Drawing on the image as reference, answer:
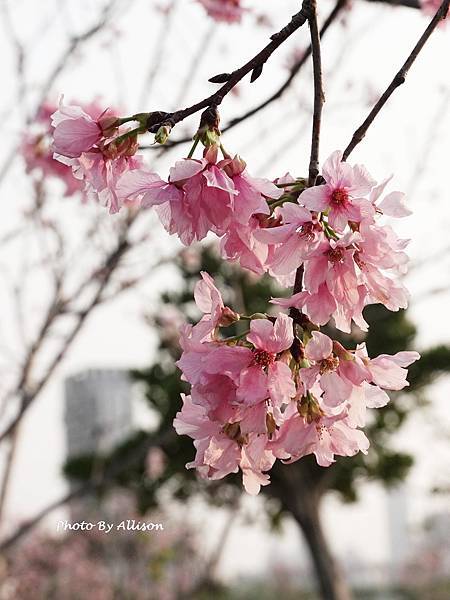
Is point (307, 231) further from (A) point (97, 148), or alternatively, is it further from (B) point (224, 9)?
(B) point (224, 9)

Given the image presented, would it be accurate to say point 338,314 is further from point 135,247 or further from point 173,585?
point 173,585

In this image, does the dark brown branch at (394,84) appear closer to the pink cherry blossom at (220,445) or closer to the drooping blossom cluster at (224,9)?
the pink cherry blossom at (220,445)

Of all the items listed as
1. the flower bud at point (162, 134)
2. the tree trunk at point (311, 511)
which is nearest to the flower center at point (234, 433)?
the flower bud at point (162, 134)

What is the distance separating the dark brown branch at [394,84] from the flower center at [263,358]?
0.54 ft

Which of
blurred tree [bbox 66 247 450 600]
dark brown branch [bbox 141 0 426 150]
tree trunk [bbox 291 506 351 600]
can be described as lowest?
tree trunk [bbox 291 506 351 600]

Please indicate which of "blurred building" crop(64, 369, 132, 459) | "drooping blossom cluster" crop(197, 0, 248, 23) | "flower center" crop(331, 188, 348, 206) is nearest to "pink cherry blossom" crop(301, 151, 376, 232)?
"flower center" crop(331, 188, 348, 206)

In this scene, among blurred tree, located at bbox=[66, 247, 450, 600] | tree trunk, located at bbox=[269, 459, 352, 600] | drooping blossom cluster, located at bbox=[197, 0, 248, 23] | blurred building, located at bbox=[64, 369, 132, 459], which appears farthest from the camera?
tree trunk, located at bbox=[269, 459, 352, 600]

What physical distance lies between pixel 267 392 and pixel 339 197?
0.52 feet

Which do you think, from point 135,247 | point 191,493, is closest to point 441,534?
point 191,493

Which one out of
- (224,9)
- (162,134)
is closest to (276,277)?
(162,134)

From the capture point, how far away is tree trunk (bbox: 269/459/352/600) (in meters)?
8.37

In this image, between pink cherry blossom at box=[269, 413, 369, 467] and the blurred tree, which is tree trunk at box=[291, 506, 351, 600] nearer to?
the blurred tree

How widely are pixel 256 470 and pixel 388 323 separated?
7814 mm

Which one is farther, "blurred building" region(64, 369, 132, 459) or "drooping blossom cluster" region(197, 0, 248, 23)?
"blurred building" region(64, 369, 132, 459)
